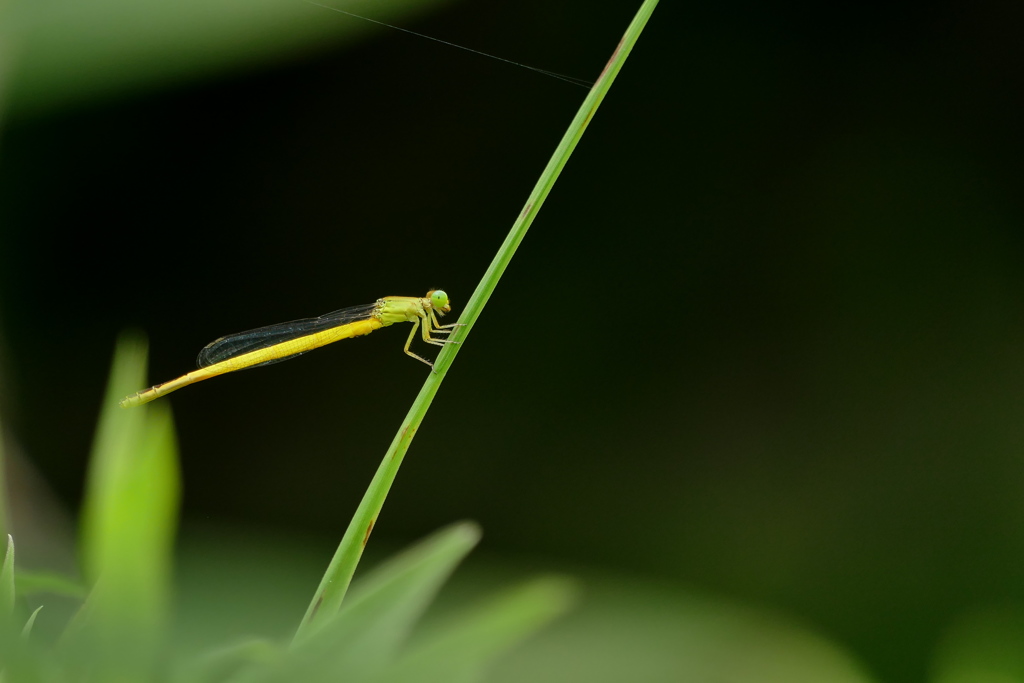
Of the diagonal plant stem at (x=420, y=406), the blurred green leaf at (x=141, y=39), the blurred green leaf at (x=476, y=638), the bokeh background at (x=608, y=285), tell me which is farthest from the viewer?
the bokeh background at (x=608, y=285)

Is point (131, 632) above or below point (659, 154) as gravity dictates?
below

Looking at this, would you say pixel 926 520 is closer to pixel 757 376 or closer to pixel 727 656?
pixel 757 376

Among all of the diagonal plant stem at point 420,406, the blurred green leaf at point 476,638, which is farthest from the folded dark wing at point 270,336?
the blurred green leaf at point 476,638

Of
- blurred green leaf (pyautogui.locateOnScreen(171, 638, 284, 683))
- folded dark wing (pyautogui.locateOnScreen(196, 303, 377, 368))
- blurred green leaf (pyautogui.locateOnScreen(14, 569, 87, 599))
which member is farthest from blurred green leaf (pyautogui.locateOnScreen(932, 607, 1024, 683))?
folded dark wing (pyautogui.locateOnScreen(196, 303, 377, 368))

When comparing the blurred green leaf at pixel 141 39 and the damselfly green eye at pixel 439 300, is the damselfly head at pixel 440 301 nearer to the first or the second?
the damselfly green eye at pixel 439 300

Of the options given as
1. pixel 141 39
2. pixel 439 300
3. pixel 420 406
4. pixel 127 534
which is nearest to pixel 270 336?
pixel 439 300

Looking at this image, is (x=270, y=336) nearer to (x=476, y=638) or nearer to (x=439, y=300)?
(x=439, y=300)

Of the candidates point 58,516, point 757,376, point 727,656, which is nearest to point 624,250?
point 757,376
